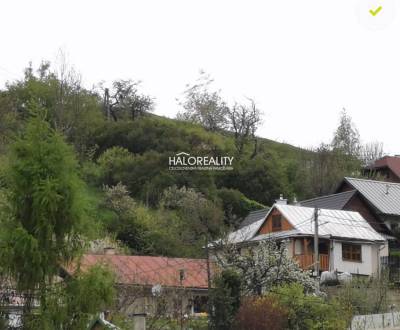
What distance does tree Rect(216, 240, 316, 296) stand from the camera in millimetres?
27109

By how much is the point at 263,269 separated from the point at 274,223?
13.7 metres

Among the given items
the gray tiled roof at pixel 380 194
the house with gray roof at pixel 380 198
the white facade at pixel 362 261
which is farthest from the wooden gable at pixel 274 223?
the gray tiled roof at pixel 380 194

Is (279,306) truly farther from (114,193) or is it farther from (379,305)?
(114,193)

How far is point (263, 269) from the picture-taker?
27547 millimetres

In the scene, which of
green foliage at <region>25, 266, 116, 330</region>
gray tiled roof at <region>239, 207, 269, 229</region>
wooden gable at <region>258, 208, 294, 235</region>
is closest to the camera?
green foliage at <region>25, 266, 116, 330</region>

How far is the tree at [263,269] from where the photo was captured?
27.1 m

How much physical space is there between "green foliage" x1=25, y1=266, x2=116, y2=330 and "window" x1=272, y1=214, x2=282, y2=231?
90.0 feet

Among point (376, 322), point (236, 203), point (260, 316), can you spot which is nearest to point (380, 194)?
point (236, 203)

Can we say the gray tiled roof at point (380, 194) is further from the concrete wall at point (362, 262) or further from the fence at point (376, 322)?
the fence at point (376, 322)

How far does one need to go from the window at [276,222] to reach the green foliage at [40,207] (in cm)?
2732

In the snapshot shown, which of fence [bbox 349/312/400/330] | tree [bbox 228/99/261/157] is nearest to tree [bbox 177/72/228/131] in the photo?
tree [bbox 228/99/261/157]

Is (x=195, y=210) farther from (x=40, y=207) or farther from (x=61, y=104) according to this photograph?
(x=40, y=207)

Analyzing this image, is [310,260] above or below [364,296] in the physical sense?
above

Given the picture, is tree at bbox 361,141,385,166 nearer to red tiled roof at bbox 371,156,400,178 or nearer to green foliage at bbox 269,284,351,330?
red tiled roof at bbox 371,156,400,178
